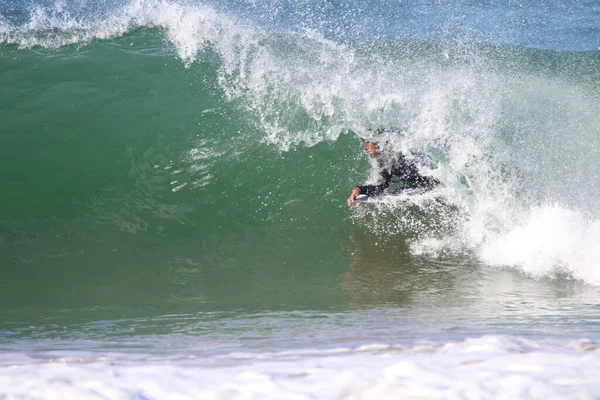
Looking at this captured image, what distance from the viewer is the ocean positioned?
2623 millimetres

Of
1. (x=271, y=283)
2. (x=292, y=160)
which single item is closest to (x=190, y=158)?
(x=292, y=160)

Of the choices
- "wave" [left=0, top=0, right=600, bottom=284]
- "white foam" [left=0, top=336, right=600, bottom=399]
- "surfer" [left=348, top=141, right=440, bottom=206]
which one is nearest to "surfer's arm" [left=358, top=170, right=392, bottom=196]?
"surfer" [left=348, top=141, right=440, bottom=206]

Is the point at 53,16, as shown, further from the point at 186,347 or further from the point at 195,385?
the point at 195,385

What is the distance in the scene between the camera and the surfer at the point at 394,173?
6715 millimetres

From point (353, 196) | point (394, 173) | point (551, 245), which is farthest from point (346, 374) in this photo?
point (394, 173)

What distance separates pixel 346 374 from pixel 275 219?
436 centimetres

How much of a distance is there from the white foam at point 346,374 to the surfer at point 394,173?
3.96 m

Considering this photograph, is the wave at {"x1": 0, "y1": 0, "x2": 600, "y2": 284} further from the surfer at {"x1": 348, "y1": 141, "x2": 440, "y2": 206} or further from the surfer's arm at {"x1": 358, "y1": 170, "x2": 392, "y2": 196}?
the surfer's arm at {"x1": 358, "y1": 170, "x2": 392, "y2": 196}

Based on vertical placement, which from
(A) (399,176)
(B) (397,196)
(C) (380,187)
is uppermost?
(A) (399,176)

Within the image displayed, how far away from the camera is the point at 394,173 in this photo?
676cm

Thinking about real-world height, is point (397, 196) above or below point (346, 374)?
above

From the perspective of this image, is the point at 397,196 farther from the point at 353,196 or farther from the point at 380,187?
the point at 353,196

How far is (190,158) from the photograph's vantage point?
7453mm

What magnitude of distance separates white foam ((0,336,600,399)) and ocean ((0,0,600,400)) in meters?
0.01
